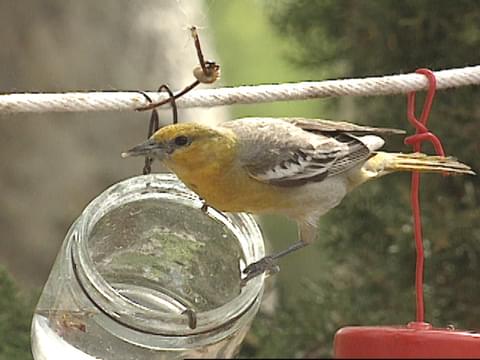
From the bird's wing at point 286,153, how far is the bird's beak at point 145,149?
0.09m

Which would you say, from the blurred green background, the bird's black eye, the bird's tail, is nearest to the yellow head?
Result: the bird's black eye

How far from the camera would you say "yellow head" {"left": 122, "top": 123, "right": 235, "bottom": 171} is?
0.63 meters

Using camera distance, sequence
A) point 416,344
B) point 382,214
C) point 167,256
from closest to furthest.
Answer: point 416,344 < point 167,256 < point 382,214

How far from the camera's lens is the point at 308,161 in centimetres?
71

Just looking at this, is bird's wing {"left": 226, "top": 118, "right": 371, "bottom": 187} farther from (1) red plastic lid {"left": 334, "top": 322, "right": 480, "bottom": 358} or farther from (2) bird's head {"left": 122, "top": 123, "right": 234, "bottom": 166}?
(1) red plastic lid {"left": 334, "top": 322, "right": 480, "bottom": 358}

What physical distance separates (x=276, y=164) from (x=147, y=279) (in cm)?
12

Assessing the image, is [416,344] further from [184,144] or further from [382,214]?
[382,214]

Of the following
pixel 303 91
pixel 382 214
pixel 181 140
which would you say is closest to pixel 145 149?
pixel 181 140

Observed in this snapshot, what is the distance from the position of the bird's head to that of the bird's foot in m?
0.08

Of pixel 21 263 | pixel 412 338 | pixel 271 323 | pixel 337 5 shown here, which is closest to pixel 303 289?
pixel 271 323

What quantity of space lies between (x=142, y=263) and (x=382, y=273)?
450 mm

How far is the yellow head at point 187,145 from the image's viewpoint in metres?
0.63

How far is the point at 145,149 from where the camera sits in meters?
0.62

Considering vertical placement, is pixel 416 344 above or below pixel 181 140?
below
